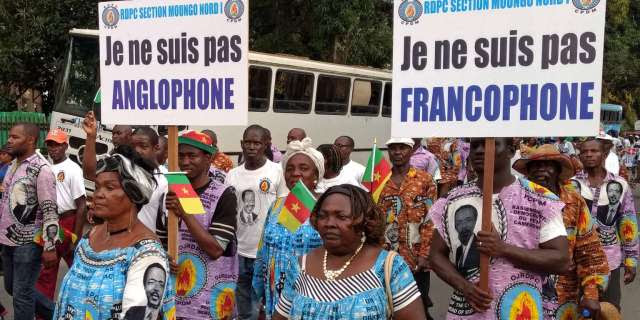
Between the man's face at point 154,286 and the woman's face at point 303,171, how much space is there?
1.59m

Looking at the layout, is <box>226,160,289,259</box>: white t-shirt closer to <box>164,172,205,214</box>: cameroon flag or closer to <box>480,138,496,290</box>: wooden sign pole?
<box>164,172,205,214</box>: cameroon flag

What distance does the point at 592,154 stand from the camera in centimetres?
546

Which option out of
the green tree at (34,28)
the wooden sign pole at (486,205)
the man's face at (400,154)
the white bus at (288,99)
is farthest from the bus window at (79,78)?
the wooden sign pole at (486,205)

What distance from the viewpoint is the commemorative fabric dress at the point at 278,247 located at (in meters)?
3.76

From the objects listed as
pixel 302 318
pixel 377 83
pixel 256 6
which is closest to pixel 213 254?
pixel 302 318

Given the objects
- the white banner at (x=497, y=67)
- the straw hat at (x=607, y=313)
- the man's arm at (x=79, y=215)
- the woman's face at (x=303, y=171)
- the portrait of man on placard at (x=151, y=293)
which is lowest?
the straw hat at (x=607, y=313)

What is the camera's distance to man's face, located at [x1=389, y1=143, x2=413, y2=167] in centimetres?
603

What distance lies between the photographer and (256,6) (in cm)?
1794

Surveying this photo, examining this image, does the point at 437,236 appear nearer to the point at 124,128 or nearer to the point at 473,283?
the point at 473,283

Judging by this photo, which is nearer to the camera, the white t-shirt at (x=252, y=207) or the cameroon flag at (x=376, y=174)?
the cameroon flag at (x=376, y=174)

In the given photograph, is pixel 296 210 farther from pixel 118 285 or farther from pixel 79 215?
pixel 79 215

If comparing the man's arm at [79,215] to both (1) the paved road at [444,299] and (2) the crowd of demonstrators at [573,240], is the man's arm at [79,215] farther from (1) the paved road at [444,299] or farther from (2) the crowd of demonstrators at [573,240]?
(2) the crowd of demonstrators at [573,240]

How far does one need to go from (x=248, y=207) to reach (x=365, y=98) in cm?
1076

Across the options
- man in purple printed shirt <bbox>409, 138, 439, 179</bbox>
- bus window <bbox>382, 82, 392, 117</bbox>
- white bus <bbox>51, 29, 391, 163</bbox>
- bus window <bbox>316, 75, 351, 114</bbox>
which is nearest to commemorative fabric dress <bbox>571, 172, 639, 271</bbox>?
man in purple printed shirt <bbox>409, 138, 439, 179</bbox>
